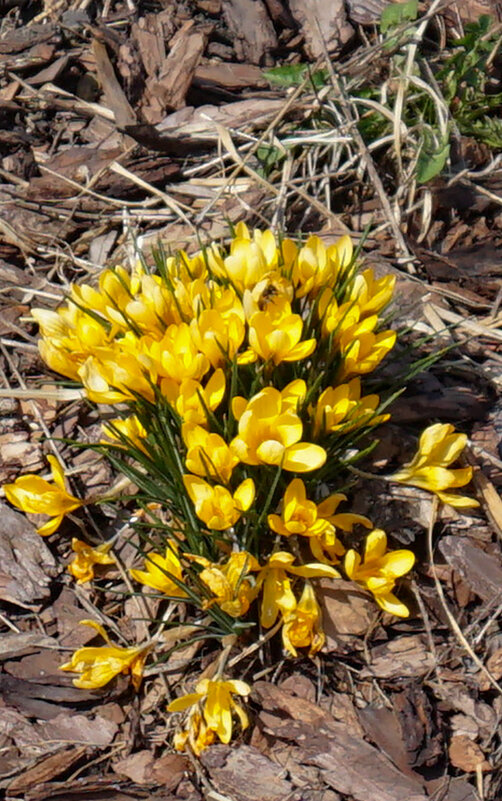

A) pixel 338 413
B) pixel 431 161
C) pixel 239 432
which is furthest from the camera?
pixel 431 161

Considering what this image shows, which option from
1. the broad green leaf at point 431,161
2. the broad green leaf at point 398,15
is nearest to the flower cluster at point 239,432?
the broad green leaf at point 431,161

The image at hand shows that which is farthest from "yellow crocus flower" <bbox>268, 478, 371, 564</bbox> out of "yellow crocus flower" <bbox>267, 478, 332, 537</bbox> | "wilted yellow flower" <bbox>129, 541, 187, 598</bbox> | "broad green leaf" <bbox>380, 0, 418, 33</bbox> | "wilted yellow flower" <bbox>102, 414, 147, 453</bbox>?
"broad green leaf" <bbox>380, 0, 418, 33</bbox>

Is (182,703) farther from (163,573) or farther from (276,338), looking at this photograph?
(276,338)

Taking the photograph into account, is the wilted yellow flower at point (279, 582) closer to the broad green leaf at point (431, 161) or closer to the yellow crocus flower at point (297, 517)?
the yellow crocus flower at point (297, 517)

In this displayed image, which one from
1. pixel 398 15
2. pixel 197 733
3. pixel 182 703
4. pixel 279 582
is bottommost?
pixel 197 733

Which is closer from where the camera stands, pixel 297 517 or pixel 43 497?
pixel 297 517

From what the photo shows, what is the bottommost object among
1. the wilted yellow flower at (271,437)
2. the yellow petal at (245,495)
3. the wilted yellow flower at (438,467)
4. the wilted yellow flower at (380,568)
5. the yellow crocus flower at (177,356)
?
the wilted yellow flower at (380,568)

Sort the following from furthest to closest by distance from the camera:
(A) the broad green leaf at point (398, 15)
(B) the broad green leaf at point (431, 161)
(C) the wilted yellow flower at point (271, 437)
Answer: (A) the broad green leaf at point (398, 15)
(B) the broad green leaf at point (431, 161)
(C) the wilted yellow flower at point (271, 437)

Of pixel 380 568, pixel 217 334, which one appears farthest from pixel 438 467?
pixel 217 334
